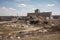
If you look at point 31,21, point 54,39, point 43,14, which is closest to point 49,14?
point 43,14

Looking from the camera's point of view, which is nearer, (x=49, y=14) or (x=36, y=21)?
(x=36, y=21)

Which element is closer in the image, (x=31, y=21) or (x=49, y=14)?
(x=31, y=21)

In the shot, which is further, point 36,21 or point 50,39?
point 36,21

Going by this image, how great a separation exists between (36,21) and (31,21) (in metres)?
1.81

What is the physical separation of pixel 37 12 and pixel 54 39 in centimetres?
4305

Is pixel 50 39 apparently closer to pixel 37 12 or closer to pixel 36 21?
pixel 36 21

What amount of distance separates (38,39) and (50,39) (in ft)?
4.60

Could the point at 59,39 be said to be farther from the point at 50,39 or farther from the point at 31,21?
the point at 31,21

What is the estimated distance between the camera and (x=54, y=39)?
1395 cm

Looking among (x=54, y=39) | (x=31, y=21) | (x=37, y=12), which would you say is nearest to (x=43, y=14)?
(x=37, y=12)

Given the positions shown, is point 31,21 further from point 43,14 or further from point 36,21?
point 43,14

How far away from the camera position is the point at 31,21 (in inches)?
1464

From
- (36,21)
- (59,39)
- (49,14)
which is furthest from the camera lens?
(49,14)

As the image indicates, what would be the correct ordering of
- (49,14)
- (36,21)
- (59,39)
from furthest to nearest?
1. (49,14)
2. (36,21)
3. (59,39)
